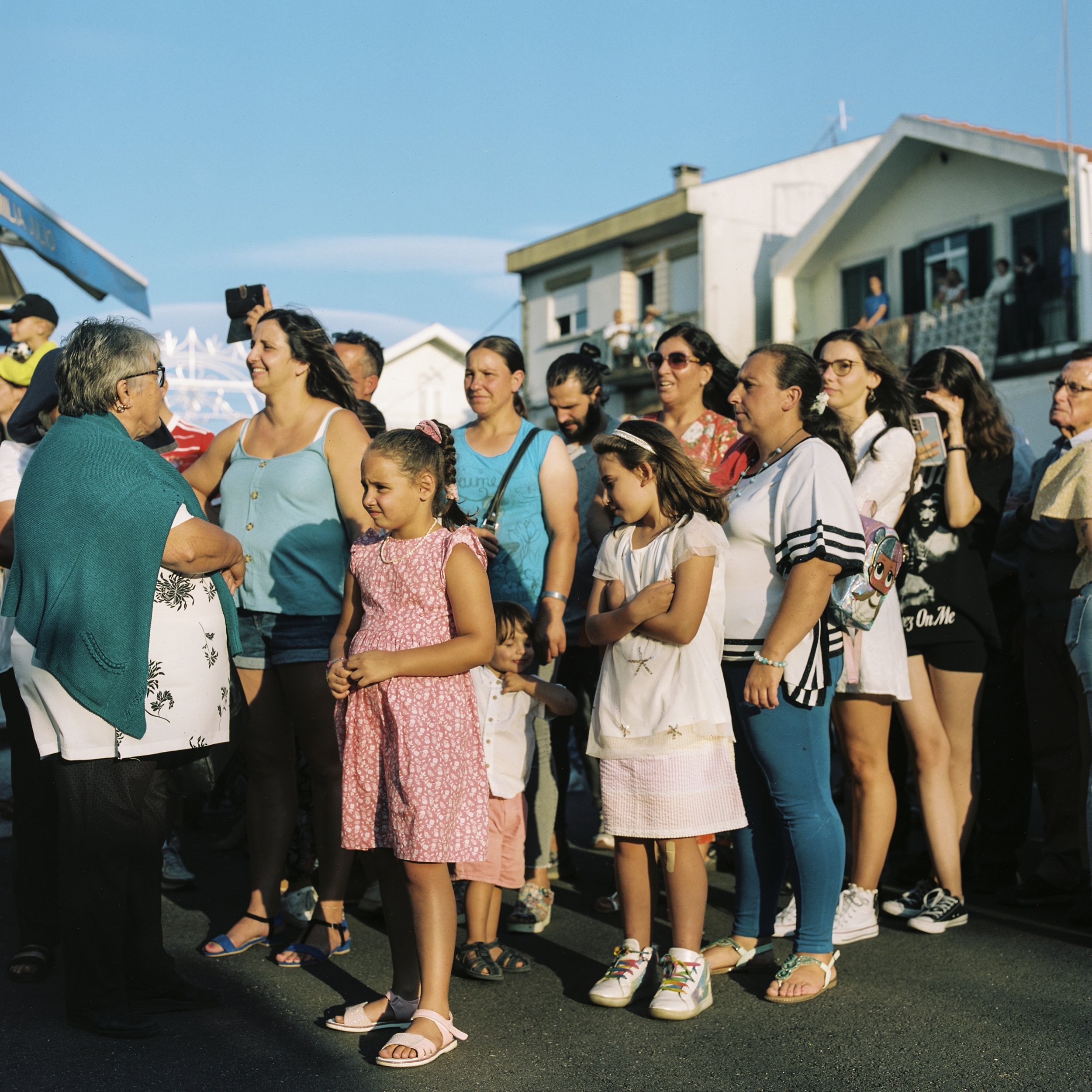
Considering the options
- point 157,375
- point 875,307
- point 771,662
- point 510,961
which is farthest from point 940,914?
point 875,307

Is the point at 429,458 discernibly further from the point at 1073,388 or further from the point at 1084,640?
the point at 1073,388

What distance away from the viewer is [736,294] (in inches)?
1022

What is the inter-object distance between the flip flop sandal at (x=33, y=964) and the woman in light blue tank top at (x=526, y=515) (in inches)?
65.0

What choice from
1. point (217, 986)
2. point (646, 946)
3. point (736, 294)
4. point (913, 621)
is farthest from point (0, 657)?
point (736, 294)

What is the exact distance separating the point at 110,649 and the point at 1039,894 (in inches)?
146

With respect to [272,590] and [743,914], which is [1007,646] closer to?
[743,914]

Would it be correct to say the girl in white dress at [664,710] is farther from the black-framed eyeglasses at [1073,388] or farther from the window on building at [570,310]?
the window on building at [570,310]

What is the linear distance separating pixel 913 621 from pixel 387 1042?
2.59m

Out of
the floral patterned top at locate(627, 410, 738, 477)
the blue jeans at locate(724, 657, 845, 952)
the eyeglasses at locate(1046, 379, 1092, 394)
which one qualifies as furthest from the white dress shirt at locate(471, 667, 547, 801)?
the eyeglasses at locate(1046, 379, 1092, 394)

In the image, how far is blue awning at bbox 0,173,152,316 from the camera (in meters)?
6.87

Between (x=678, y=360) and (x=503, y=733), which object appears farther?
(x=678, y=360)

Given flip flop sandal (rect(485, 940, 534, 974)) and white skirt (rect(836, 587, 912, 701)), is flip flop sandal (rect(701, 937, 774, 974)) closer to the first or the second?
flip flop sandal (rect(485, 940, 534, 974))

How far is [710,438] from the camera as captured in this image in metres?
4.89

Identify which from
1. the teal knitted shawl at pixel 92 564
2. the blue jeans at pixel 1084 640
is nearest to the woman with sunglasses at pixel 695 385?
the blue jeans at pixel 1084 640
